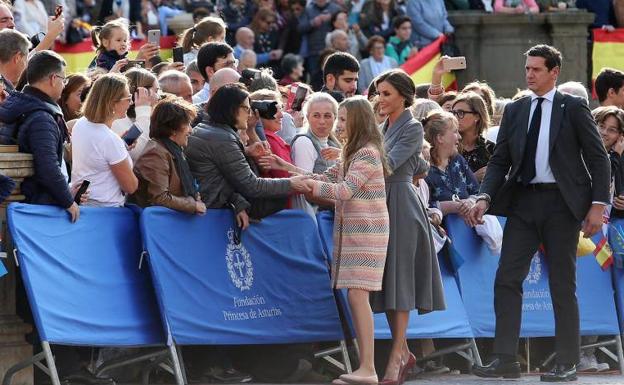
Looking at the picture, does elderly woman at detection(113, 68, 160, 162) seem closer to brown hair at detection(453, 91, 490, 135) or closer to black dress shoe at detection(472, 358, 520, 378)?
brown hair at detection(453, 91, 490, 135)

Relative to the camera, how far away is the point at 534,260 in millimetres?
13383

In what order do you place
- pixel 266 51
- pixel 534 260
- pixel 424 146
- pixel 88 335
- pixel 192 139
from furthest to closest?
1. pixel 266 51
2. pixel 534 260
3. pixel 424 146
4. pixel 192 139
5. pixel 88 335

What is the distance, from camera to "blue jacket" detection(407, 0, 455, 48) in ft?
74.0

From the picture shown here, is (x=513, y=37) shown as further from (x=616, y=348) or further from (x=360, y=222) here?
(x=360, y=222)

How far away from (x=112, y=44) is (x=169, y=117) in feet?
8.72

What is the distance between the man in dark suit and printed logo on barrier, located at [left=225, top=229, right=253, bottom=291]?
158cm

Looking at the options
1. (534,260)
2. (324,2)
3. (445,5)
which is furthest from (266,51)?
(534,260)

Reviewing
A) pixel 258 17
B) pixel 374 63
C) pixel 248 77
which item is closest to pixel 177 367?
pixel 248 77

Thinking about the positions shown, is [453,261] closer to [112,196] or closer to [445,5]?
[112,196]

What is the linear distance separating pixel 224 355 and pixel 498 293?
189 cm

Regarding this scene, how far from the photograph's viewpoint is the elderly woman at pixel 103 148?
11156mm

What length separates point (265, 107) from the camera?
12.2 m

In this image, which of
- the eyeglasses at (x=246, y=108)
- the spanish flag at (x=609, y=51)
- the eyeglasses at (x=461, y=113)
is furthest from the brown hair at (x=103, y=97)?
the spanish flag at (x=609, y=51)

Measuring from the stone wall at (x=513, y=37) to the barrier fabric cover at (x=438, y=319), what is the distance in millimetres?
9892
